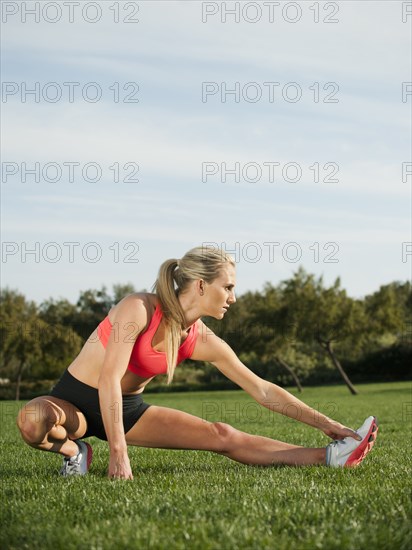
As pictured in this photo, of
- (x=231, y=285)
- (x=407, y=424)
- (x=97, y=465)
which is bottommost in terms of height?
(x=407, y=424)

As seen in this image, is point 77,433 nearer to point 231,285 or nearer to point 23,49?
point 231,285

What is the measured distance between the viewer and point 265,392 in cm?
688

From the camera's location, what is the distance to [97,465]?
7.66 metres

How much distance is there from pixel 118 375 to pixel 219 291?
3.46 ft

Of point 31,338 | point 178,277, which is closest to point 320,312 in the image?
point 31,338

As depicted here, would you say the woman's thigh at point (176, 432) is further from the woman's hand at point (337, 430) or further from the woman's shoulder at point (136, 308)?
the woman's shoulder at point (136, 308)

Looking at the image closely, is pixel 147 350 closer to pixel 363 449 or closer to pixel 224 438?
pixel 224 438

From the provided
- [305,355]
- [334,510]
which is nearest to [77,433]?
[334,510]

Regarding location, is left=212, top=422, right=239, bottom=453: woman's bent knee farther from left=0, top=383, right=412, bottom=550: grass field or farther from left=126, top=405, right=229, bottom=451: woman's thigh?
left=0, top=383, right=412, bottom=550: grass field

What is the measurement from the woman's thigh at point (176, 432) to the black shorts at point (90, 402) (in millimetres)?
85

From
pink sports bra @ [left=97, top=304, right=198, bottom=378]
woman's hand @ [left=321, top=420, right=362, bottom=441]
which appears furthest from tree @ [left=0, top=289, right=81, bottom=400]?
woman's hand @ [left=321, top=420, right=362, bottom=441]

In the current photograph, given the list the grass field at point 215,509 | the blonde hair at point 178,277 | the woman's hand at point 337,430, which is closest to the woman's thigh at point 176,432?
the grass field at point 215,509

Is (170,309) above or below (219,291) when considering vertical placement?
below

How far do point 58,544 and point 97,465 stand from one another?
399cm
